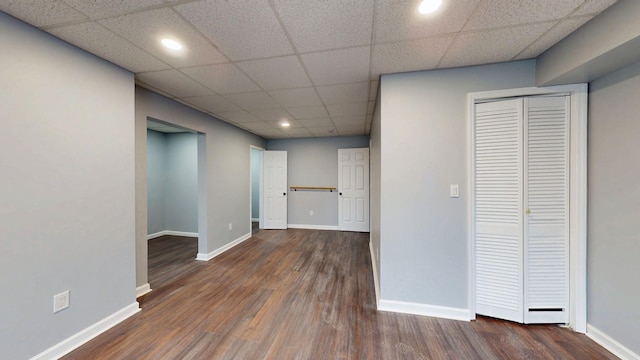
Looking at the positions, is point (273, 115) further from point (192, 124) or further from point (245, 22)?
point (245, 22)

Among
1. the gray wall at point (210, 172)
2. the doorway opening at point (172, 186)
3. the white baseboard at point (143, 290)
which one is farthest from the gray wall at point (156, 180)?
the white baseboard at point (143, 290)

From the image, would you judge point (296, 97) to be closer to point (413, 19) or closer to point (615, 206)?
point (413, 19)

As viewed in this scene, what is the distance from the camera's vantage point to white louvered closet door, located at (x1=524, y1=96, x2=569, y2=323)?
6.29 ft

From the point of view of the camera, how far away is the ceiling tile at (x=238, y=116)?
11.4 feet

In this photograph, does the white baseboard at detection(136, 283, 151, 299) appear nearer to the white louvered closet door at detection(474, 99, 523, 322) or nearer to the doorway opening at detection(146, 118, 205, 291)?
the doorway opening at detection(146, 118, 205, 291)

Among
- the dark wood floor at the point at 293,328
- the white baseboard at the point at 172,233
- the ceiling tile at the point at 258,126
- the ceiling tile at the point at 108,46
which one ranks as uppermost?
the ceiling tile at the point at 108,46

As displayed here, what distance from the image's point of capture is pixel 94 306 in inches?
72.7

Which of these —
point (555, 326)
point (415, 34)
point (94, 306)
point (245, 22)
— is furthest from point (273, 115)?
point (555, 326)

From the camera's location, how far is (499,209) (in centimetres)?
202

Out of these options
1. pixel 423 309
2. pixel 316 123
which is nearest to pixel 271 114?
pixel 316 123

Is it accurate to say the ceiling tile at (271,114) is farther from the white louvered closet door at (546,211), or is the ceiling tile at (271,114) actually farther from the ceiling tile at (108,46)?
the white louvered closet door at (546,211)

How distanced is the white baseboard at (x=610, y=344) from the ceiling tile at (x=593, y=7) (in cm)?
226

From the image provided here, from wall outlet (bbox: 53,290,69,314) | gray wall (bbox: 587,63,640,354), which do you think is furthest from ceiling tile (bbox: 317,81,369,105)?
wall outlet (bbox: 53,290,69,314)

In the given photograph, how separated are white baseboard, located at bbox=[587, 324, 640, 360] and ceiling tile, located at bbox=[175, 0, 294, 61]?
327cm
